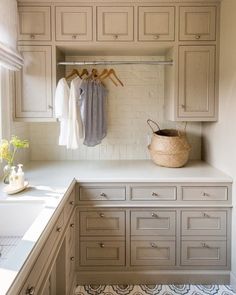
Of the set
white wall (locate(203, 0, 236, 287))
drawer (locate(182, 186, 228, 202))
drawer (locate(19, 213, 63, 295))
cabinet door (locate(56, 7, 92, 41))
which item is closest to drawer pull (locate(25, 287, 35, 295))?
drawer (locate(19, 213, 63, 295))

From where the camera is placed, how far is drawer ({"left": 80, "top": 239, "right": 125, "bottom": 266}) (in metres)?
2.43

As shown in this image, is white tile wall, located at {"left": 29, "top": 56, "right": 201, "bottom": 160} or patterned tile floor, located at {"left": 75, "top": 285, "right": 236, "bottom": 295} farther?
white tile wall, located at {"left": 29, "top": 56, "right": 201, "bottom": 160}

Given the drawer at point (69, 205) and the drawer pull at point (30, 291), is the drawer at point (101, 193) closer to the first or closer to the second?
the drawer at point (69, 205)

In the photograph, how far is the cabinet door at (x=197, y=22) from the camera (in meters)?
2.59

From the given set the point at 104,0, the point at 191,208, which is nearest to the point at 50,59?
the point at 104,0

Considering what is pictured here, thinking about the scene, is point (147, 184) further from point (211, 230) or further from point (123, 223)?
point (211, 230)

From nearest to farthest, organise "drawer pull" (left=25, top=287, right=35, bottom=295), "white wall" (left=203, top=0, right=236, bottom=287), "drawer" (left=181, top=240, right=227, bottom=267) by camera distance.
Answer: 1. "drawer pull" (left=25, top=287, right=35, bottom=295)
2. "white wall" (left=203, top=0, right=236, bottom=287)
3. "drawer" (left=181, top=240, right=227, bottom=267)

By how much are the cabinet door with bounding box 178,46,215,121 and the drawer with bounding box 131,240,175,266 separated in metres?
1.08

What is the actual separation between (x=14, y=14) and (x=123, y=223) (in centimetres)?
186

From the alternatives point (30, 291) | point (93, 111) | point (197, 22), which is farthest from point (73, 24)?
point (30, 291)

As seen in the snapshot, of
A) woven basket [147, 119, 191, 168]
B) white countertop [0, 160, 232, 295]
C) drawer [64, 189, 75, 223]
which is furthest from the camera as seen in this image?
woven basket [147, 119, 191, 168]

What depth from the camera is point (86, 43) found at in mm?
2602

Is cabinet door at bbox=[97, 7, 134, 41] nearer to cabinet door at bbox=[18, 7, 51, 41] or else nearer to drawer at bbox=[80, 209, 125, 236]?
cabinet door at bbox=[18, 7, 51, 41]

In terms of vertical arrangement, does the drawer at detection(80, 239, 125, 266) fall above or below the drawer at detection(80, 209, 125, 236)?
below
